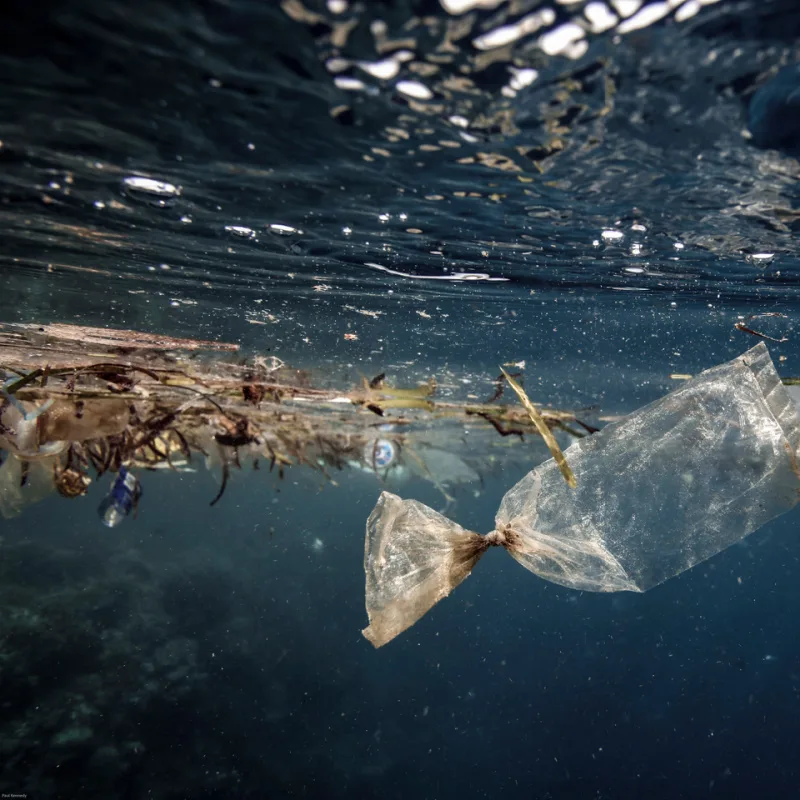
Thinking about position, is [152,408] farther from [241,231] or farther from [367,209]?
[367,209]

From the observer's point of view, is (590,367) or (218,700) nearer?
(590,367)

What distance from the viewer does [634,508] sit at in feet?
10.5

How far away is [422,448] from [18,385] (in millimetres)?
26534

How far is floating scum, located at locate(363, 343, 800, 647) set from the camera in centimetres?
311

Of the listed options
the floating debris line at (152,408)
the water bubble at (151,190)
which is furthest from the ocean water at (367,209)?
the floating debris line at (152,408)

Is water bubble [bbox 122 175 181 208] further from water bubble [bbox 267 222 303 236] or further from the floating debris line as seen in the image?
the floating debris line

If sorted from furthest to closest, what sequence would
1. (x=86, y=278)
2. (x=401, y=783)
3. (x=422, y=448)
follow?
(x=422, y=448) → (x=401, y=783) → (x=86, y=278)

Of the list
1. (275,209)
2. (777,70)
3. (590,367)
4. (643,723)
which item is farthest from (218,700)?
(643,723)

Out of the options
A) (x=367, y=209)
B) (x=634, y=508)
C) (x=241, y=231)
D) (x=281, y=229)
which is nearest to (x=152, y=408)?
(x=241, y=231)

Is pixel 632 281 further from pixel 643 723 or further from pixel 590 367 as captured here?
pixel 643 723

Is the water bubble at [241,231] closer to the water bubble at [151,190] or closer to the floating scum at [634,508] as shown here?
the water bubble at [151,190]

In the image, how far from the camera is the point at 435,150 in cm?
518

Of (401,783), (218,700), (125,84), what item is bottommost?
(401,783)

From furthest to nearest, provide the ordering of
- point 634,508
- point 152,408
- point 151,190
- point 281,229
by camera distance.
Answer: point 152,408
point 281,229
point 151,190
point 634,508
